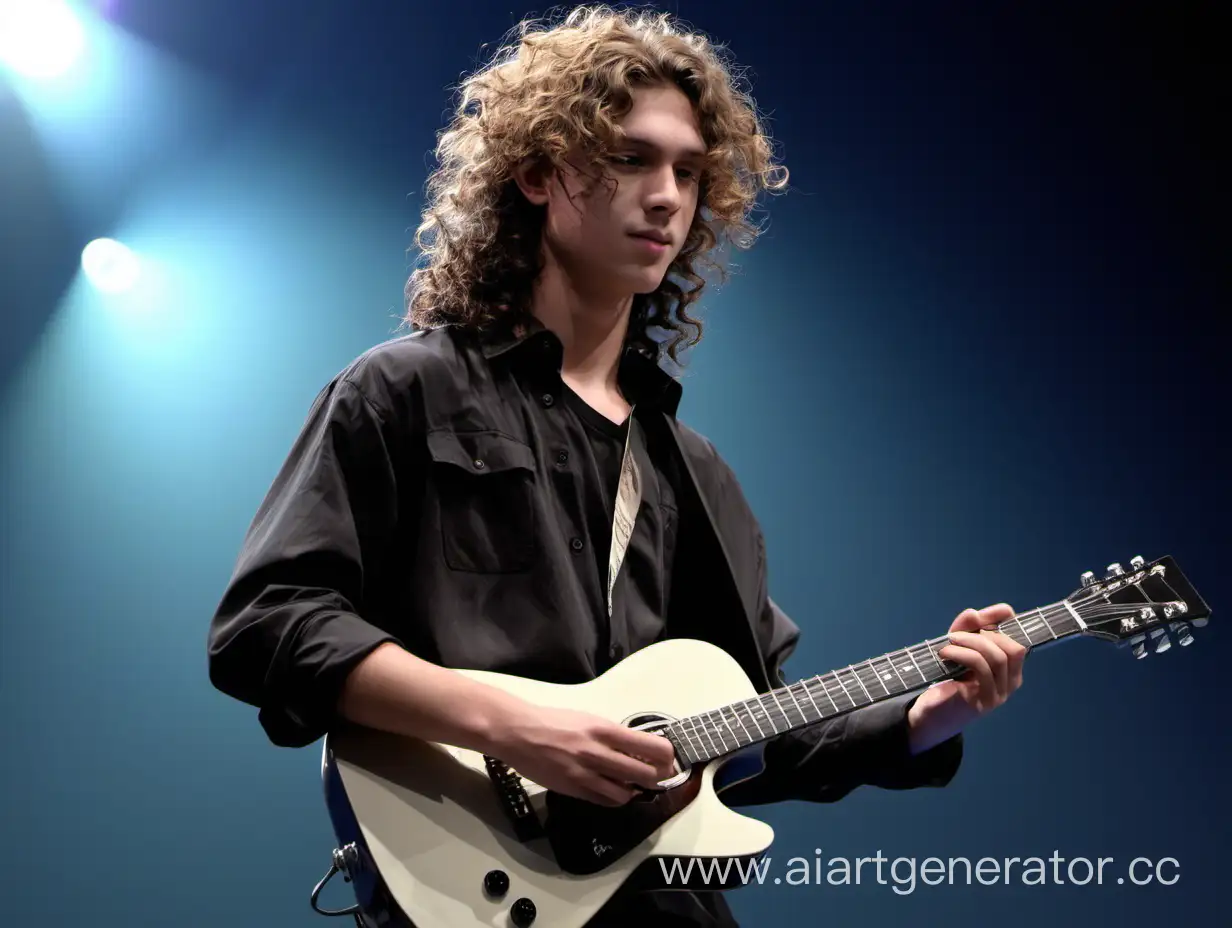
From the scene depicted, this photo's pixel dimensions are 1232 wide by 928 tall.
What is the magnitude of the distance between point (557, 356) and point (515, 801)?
0.72m

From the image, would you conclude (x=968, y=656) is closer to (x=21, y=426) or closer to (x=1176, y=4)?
(x=21, y=426)

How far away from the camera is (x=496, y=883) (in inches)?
56.1

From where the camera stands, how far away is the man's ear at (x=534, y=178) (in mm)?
1918

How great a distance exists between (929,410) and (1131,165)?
3.20 ft

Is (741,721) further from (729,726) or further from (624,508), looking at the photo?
(624,508)

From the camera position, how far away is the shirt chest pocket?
1645 millimetres

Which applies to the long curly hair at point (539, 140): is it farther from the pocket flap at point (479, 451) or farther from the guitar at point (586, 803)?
the guitar at point (586, 803)

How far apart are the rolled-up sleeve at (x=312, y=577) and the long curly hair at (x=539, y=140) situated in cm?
35

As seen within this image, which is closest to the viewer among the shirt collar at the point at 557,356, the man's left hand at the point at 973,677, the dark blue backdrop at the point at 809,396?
the man's left hand at the point at 973,677

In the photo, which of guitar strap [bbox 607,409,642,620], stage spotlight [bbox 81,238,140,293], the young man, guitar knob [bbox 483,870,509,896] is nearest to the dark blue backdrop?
stage spotlight [bbox 81,238,140,293]

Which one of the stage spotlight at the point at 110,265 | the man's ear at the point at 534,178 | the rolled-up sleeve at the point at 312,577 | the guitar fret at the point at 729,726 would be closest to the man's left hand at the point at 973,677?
the guitar fret at the point at 729,726

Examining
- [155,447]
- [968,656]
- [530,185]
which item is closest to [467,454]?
[530,185]

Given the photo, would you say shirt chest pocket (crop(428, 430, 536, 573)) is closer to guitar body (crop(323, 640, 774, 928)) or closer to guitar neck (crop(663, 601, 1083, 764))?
guitar body (crop(323, 640, 774, 928))

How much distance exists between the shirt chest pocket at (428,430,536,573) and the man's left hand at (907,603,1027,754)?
67cm
